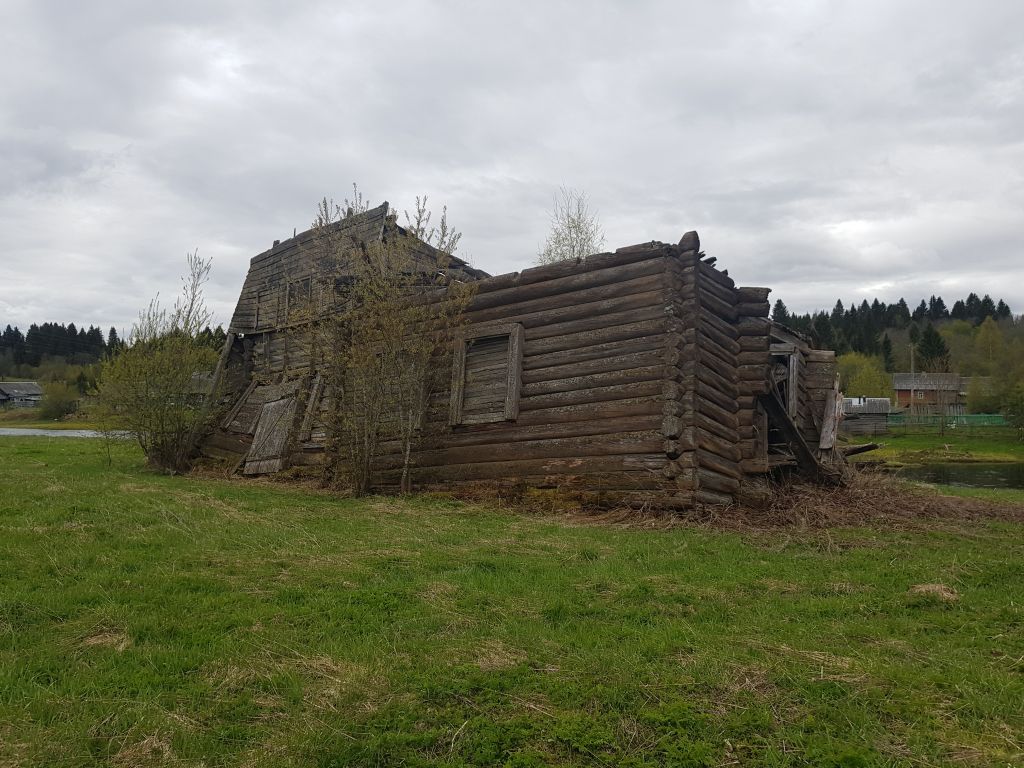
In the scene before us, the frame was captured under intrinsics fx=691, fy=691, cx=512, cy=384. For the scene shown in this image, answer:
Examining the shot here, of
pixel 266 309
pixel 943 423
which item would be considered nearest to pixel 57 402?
pixel 266 309

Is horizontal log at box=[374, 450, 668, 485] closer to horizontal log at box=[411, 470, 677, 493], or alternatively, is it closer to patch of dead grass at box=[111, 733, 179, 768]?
horizontal log at box=[411, 470, 677, 493]

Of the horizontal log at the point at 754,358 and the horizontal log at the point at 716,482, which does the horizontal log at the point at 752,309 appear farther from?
the horizontal log at the point at 716,482

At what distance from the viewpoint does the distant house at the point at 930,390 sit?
8131 centimetres

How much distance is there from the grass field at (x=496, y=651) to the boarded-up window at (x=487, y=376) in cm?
462

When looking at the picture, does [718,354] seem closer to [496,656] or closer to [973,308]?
[496,656]

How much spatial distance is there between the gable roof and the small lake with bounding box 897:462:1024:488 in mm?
47989

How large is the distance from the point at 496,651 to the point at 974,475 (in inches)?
1324

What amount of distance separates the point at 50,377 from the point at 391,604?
299ft

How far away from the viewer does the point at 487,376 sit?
12828mm

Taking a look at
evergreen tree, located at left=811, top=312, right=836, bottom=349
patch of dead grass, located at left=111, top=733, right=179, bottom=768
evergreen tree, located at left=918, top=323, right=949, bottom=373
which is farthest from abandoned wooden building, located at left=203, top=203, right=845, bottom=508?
evergreen tree, located at left=811, top=312, right=836, bottom=349

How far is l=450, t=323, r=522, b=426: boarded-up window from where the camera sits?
12281 millimetres

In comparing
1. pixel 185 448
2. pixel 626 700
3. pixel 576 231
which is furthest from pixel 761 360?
pixel 576 231

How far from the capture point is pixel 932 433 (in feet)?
189

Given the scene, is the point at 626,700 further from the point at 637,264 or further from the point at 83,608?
the point at 637,264
